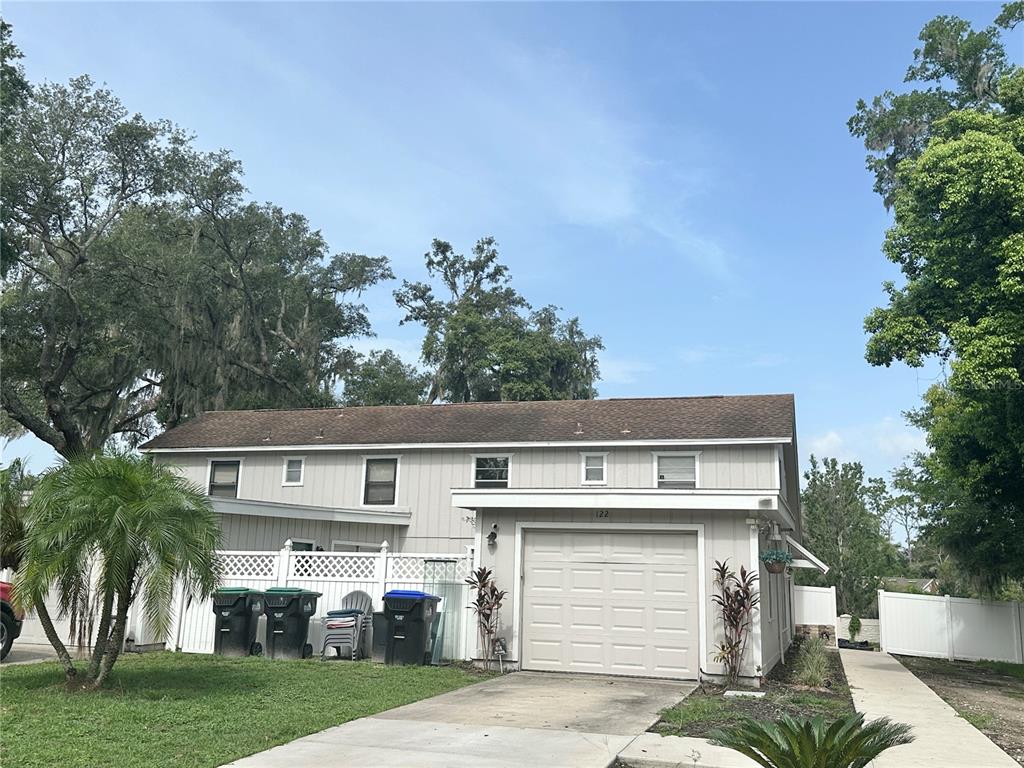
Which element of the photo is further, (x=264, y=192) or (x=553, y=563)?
(x=264, y=192)

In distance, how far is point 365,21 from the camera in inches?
570

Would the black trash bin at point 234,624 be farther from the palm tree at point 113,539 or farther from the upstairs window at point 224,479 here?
the upstairs window at point 224,479

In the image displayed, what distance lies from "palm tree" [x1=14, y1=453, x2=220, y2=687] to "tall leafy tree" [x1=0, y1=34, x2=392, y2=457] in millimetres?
14813

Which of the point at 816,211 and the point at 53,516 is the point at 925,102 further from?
the point at 53,516

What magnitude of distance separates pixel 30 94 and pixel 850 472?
96.8 ft

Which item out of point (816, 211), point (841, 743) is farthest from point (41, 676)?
point (816, 211)

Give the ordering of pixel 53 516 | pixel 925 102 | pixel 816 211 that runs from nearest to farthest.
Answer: pixel 53 516 < pixel 816 211 < pixel 925 102

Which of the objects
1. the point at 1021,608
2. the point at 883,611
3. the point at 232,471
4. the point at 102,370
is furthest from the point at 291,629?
the point at 102,370

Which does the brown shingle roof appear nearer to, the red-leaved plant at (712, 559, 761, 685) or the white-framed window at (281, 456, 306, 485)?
the white-framed window at (281, 456, 306, 485)

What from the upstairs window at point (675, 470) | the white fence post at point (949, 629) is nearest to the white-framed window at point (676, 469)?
the upstairs window at point (675, 470)

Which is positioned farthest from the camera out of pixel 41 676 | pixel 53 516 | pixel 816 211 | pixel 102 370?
pixel 102 370

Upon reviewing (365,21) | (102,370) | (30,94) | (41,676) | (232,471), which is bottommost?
(41,676)

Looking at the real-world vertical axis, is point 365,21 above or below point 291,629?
above

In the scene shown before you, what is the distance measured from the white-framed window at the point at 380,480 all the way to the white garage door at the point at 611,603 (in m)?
A: 8.40
